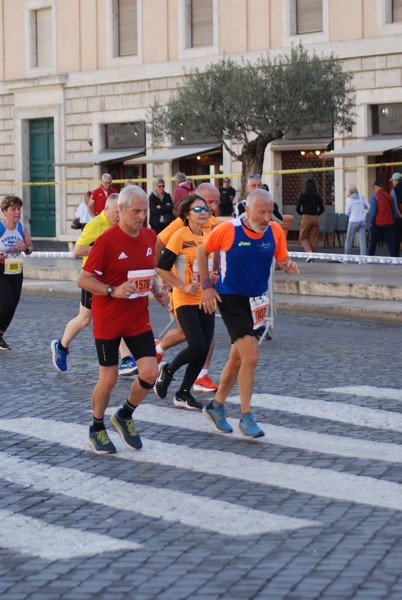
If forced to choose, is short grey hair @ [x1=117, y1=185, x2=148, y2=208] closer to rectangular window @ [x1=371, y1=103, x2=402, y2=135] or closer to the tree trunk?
the tree trunk

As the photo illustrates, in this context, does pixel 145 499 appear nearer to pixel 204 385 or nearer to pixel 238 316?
pixel 238 316

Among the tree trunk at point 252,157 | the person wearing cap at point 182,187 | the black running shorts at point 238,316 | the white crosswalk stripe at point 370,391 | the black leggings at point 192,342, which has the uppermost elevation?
the tree trunk at point 252,157

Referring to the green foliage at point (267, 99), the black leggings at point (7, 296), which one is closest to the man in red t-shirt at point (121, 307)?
the black leggings at point (7, 296)

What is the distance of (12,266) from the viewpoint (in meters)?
15.1

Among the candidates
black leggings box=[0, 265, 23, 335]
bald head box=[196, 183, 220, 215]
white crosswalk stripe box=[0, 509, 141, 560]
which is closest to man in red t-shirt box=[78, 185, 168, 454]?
white crosswalk stripe box=[0, 509, 141, 560]

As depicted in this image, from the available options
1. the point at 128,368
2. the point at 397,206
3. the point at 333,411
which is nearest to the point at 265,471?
the point at 333,411

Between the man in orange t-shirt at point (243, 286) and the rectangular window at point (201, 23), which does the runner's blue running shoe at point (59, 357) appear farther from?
the rectangular window at point (201, 23)

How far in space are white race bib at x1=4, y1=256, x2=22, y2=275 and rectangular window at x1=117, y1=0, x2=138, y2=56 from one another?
1016 inches

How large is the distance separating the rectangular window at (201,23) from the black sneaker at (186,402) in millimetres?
27746

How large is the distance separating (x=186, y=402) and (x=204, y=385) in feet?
2.82

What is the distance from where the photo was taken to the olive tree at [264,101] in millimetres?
31391

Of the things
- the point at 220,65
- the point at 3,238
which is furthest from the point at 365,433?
the point at 220,65

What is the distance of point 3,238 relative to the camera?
49.2 ft

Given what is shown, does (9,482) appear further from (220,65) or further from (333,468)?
(220,65)
